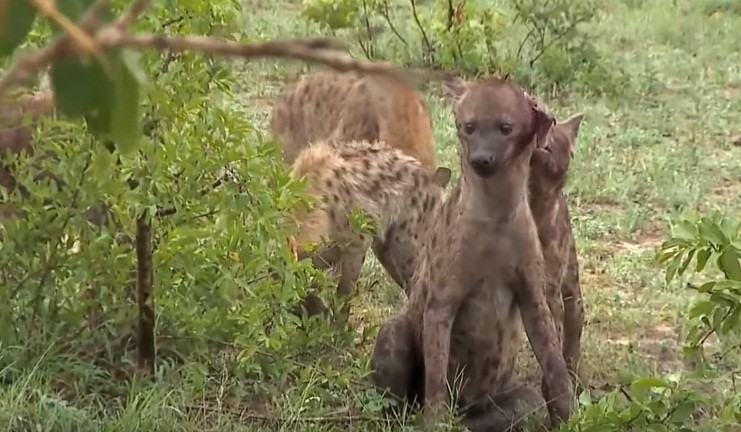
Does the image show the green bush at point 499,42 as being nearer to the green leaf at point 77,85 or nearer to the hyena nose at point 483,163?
the hyena nose at point 483,163

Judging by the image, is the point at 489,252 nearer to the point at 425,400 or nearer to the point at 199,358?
the point at 425,400

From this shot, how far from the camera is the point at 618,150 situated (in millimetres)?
6828

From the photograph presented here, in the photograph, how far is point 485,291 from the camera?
3.59m

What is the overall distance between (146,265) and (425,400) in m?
0.89

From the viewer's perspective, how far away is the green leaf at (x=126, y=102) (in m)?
0.90

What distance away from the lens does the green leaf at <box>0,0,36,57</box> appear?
90 centimetres

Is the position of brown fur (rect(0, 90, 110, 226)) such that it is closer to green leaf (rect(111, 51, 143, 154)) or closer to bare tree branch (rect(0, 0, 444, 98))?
green leaf (rect(111, 51, 143, 154))

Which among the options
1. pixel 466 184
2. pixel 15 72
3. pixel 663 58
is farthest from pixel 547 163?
pixel 663 58

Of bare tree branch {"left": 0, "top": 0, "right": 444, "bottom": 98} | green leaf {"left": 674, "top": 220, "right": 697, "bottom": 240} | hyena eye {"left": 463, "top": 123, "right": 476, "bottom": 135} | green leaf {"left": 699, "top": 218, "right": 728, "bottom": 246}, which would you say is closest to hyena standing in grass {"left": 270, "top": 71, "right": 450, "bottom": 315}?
hyena eye {"left": 463, "top": 123, "right": 476, "bottom": 135}

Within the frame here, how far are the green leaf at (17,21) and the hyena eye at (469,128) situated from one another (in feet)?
7.88

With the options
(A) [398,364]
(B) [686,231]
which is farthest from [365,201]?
(B) [686,231]

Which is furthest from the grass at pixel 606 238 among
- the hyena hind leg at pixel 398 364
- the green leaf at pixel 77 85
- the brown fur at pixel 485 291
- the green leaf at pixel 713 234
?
the green leaf at pixel 77 85

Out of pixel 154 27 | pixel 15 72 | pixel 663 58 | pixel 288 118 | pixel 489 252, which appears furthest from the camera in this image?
pixel 663 58

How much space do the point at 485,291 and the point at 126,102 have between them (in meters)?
2.69
